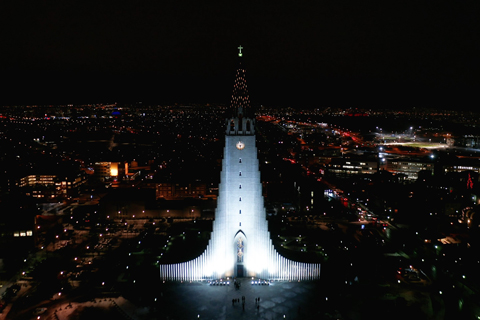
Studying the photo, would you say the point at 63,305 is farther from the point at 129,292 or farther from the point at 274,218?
the point at 274,218

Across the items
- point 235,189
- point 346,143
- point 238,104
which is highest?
point 238,104

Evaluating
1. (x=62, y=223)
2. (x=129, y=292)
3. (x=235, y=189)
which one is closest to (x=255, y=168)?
(x=235, y=189)

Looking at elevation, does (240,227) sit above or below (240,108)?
below

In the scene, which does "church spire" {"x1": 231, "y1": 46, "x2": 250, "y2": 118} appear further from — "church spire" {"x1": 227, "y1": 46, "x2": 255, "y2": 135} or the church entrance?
the church entrance

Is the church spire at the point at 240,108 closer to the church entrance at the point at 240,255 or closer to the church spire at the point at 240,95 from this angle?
the church spire at the point at 240,95

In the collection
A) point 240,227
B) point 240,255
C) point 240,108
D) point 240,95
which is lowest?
point 240,255

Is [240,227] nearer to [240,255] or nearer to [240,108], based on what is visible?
[240,255]

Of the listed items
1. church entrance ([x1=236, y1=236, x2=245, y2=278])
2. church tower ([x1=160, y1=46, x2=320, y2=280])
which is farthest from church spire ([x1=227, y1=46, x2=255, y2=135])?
church entrance ([x1=236, y1=236, x2=245, y2=278])

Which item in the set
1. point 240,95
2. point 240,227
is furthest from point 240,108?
point 240,227

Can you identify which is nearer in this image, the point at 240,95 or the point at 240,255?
the point at 240,95
